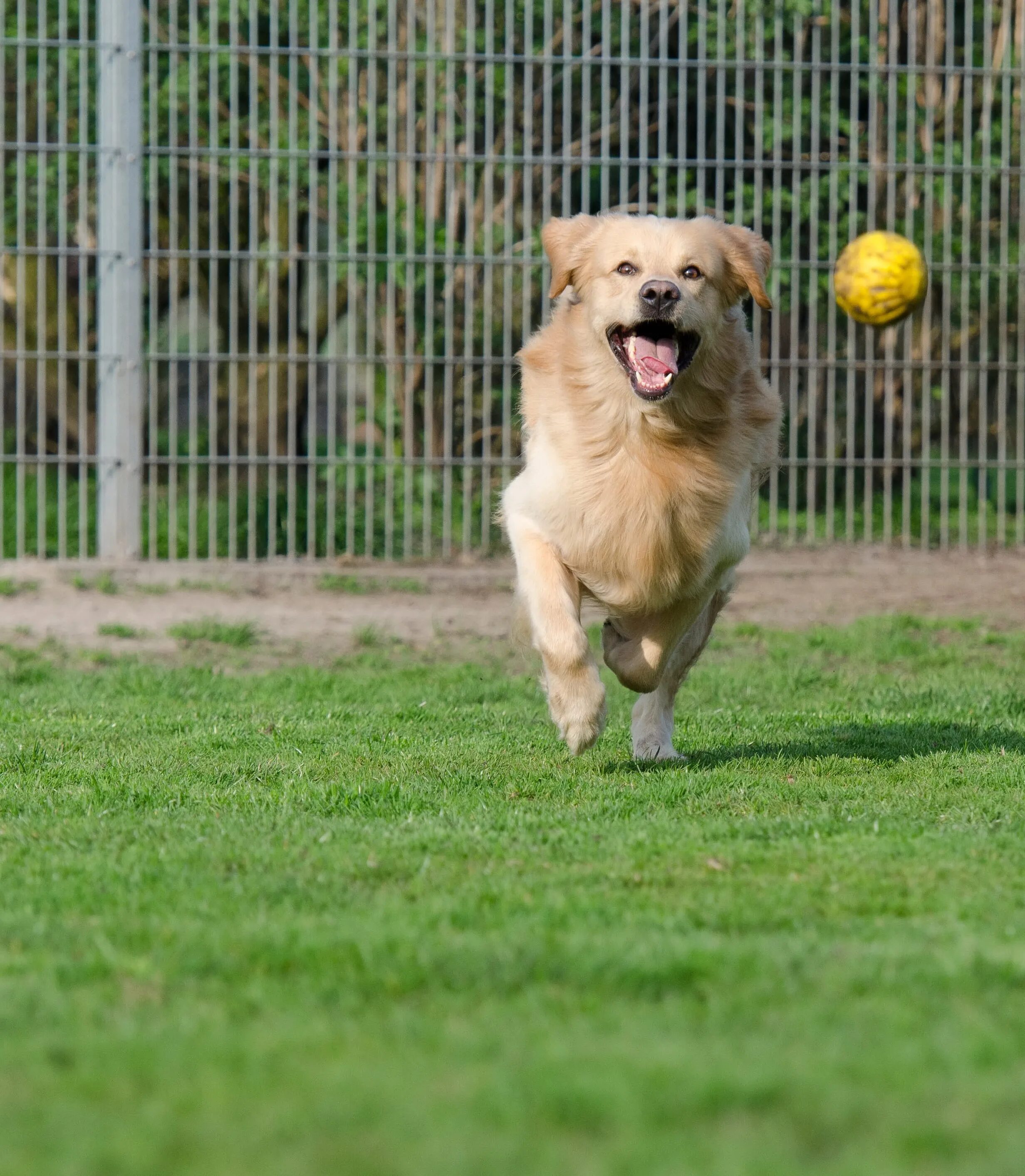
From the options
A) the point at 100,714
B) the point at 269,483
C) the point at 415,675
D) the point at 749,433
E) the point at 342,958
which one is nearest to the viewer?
the point at 342,958

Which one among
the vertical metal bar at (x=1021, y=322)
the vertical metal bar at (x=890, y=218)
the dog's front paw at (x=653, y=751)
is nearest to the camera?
the dog's front paw at (x=653, y=751)

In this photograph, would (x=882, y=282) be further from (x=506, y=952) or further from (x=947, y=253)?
(x=506, y=952)

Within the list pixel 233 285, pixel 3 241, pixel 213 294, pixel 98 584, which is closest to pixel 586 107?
pixel 233 285

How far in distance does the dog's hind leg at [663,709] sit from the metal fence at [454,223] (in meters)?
4.97

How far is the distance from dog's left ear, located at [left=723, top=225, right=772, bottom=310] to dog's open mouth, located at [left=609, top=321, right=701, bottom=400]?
31 centimetres

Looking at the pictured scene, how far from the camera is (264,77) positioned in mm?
11312

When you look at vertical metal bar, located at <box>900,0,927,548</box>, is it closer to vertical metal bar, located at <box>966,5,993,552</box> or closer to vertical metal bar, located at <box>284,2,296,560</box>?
vertical metal bar, located at <box>966,5,993,552</box>

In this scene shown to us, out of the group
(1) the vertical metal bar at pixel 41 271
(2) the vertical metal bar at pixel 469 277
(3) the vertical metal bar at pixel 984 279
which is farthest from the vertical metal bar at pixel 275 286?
(3) the vertical metal bar at pixel 984 279

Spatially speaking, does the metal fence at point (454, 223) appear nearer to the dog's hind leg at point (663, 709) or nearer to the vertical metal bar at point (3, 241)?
the vertical metal bar at point (3, 241)

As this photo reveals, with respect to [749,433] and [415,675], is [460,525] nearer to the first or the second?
[415,675]

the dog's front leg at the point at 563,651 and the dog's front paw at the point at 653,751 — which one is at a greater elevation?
the dog's front leg at the point at 563,651

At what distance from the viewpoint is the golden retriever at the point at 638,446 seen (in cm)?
523

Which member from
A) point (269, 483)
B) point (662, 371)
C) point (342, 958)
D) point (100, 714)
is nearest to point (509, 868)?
point (342, 958)

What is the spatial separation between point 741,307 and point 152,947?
125 inches
